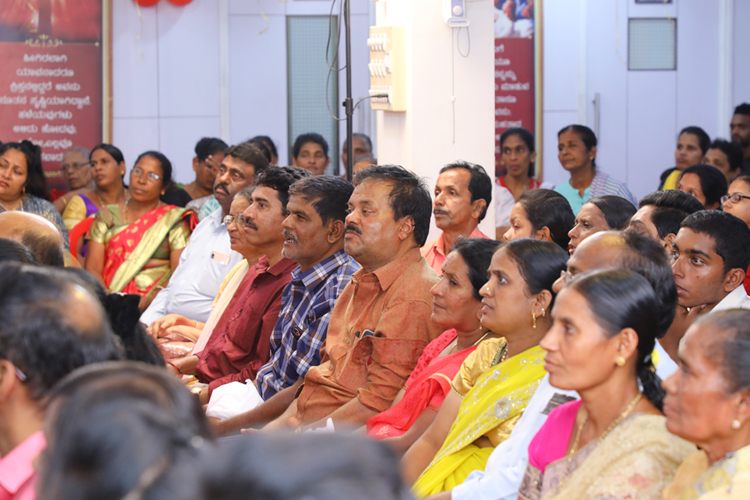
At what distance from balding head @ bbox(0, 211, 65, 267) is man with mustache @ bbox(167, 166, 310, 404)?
31.5 inches

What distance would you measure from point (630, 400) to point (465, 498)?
46 centimetres

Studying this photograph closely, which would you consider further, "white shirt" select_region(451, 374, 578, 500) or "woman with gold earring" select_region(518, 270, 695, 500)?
"white shirt" select_region(451, 374, 578, 500)

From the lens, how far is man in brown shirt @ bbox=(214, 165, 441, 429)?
99.8 inches

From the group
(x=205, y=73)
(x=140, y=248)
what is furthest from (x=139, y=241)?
(x=205, y=73)

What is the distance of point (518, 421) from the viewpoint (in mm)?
1892

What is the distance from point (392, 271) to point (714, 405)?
1395 mm

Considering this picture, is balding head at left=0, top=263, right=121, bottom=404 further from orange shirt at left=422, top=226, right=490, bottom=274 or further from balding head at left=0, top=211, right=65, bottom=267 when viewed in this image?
orange shirt at left=422, top=226, right=490, bottom=274

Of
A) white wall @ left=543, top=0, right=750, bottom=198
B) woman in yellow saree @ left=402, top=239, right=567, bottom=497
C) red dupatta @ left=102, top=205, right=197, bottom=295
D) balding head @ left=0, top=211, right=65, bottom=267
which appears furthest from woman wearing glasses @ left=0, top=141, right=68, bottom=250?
white wall @ left=543, top=0, right=750, bottom=198

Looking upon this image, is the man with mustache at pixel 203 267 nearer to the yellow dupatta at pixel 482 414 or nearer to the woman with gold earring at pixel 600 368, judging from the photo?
the yellow dupatta at pixel 482 414

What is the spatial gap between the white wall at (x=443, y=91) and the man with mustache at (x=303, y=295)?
88 cm

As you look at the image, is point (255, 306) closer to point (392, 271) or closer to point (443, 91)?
point (392, 271)

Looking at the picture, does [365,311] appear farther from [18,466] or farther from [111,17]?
[111,17]

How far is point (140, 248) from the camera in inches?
181

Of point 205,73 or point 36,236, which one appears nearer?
point 36,236
